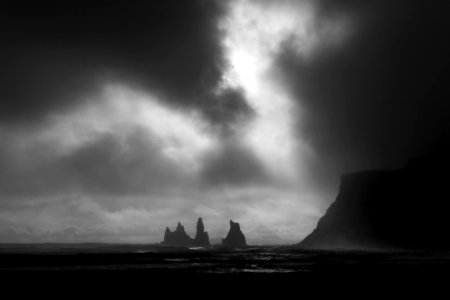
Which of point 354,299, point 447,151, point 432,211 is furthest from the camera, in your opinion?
point 447,151

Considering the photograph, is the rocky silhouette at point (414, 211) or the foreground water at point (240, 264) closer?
the foreground water at point (240, 264)

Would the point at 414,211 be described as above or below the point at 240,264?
above

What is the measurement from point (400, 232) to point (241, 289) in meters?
170

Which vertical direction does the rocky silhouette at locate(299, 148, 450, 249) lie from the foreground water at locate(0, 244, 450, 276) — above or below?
above

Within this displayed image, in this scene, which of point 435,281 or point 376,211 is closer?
point 435,281

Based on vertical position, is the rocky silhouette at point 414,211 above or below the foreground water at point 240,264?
above

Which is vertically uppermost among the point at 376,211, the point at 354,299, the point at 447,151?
the point at 447,151

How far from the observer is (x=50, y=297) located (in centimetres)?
2744

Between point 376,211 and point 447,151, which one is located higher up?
point 447,151

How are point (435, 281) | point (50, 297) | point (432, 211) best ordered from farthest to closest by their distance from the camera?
1. point (432, 211)
2. point (435, 281)
3. point (50, 297)

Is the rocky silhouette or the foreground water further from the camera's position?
the rocky silhouette

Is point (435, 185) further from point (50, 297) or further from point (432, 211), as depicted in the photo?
point (50, 297)

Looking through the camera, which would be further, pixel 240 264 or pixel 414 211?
pixel 414 211

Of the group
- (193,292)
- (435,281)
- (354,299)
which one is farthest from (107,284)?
(435,281)
